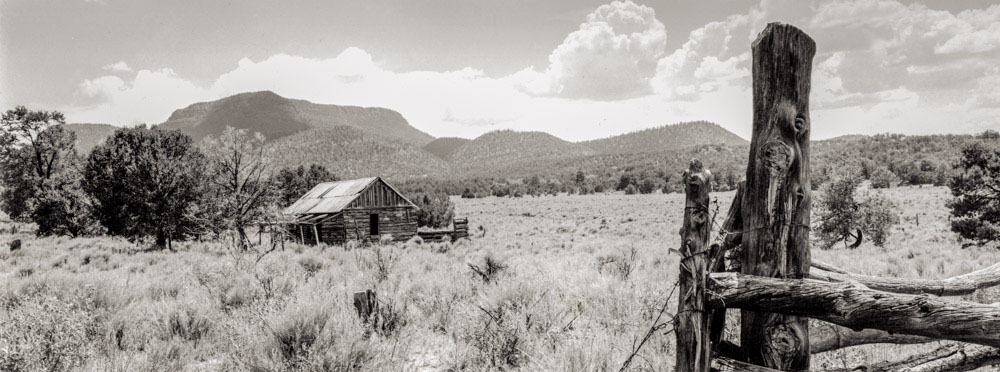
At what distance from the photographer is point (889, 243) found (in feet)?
67.7

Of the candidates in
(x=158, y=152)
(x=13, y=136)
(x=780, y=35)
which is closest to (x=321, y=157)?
(x=13, y=136)

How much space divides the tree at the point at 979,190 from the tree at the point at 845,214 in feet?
9.32

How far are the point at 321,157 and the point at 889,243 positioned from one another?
125155 millimetres

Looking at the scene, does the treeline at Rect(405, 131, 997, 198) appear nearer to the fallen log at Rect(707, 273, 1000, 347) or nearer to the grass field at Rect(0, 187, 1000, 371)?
the grass field at Rect(0, 187, 1000, 371)

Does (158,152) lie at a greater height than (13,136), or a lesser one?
lesser

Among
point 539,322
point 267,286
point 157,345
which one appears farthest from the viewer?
point 267,286

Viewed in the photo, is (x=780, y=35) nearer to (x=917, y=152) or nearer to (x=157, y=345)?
(x=157, y=345)

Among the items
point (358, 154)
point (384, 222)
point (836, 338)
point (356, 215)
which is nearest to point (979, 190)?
point (836, 338)

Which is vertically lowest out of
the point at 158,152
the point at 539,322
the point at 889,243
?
the point at 889,243

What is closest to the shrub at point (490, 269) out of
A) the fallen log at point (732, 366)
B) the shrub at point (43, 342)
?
the shrub at point (43, 342)

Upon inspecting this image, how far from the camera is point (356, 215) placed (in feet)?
93.9

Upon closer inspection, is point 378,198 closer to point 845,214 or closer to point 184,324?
point 184,324

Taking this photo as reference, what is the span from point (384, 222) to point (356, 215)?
190 cm

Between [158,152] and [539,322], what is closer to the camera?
[539,322]
